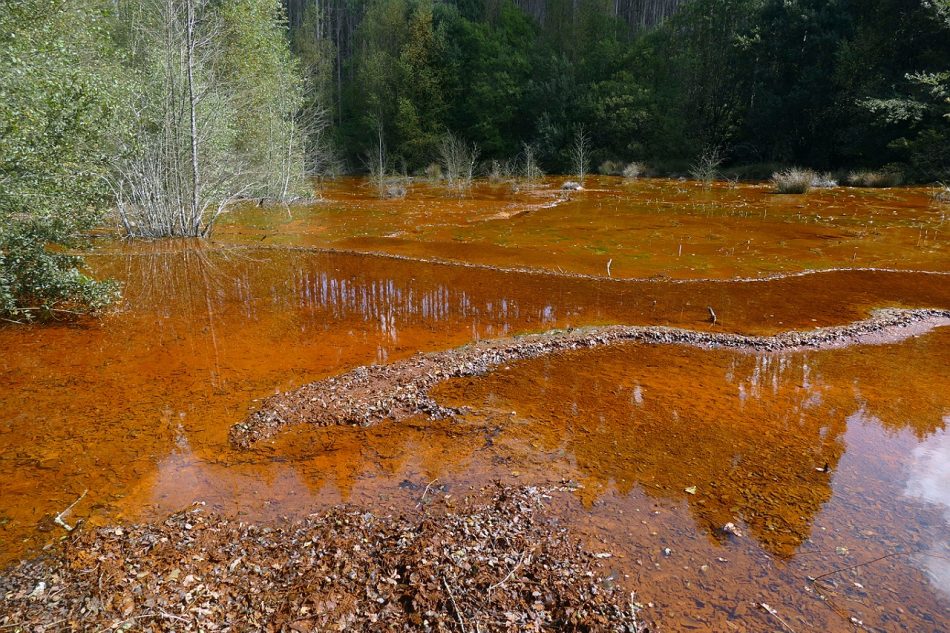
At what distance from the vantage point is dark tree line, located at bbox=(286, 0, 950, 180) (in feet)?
83.5

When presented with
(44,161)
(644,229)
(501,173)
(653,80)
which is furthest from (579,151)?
(44,161)

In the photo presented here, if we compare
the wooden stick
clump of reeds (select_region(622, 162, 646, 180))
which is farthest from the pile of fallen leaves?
clump of reeds (select_region(622, 162, 646, 180))

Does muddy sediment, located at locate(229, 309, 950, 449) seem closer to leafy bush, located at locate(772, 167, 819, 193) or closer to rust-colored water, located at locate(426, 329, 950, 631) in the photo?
rust-colored water, located at locate(426, 329, 950, 631)

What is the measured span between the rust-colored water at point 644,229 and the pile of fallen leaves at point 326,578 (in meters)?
7.88

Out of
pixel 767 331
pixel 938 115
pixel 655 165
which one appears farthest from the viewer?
pixel 655 165

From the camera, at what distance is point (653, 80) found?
117ft

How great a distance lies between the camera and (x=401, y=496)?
13.7 ft

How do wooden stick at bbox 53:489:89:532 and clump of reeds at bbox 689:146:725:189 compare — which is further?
clump of reeds at bbox 689:146:725:189

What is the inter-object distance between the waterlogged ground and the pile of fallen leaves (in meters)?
0.26

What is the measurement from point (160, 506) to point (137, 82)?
11917 mm

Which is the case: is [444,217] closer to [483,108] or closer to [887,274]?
[887,274]

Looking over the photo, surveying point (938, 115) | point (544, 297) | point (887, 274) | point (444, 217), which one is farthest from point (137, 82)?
point (938, 115)

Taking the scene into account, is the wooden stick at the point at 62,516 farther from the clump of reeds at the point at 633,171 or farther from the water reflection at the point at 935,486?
the clump of reeds at the point at 633,171

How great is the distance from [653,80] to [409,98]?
15.8 metres
